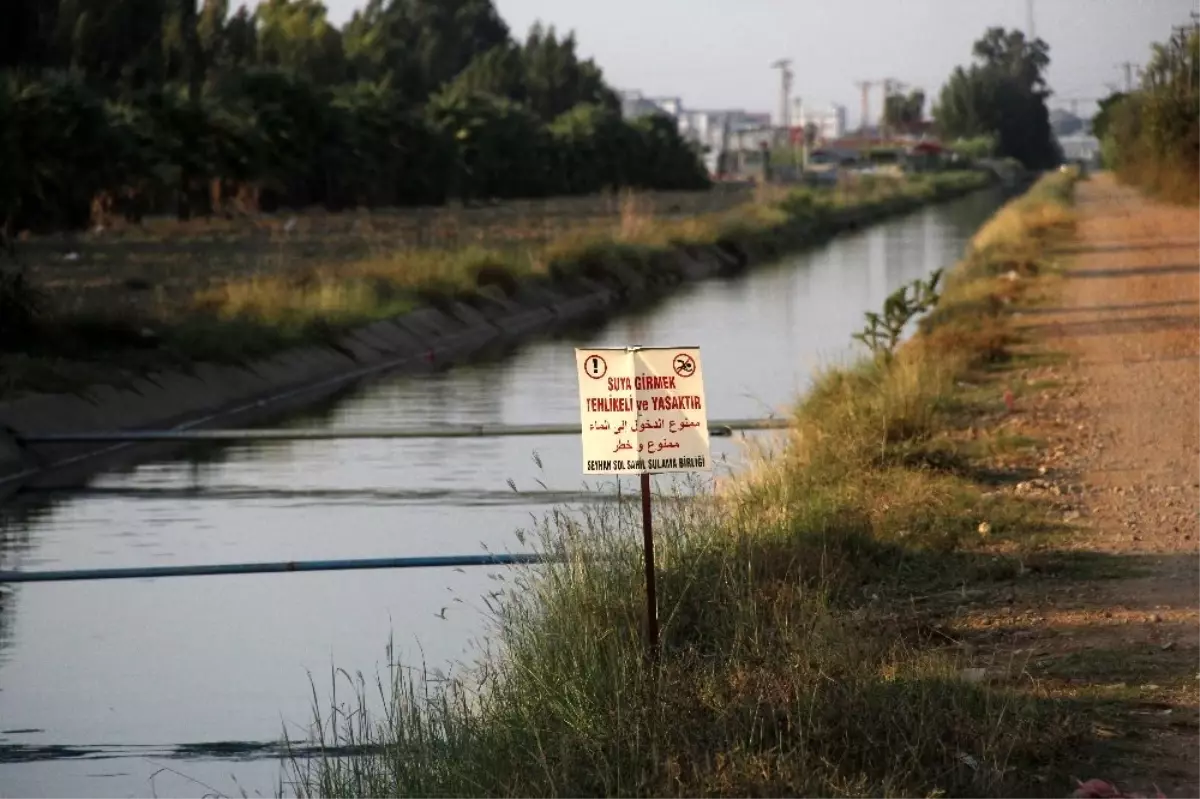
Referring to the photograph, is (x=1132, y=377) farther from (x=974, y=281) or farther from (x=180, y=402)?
(x=974, y=281)

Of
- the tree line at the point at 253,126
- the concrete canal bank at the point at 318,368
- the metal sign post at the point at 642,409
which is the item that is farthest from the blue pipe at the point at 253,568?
the tree line at the point at 253,126

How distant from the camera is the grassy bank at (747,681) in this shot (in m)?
6.88

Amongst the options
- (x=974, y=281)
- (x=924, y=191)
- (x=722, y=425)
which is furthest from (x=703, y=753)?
(x=924, y=191)

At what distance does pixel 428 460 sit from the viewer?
65.1ft

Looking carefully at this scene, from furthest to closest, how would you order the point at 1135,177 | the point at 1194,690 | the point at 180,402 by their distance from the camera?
the point at 1135,177
the point at 180,402
the point at 1194,690

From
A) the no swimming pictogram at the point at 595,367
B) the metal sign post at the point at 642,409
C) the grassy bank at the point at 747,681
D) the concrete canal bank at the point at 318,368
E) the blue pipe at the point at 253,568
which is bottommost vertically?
the concrete canal bank at the point at 318,368

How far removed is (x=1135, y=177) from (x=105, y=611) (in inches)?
3394

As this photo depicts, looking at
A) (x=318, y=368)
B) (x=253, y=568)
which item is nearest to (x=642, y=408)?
(x=253, y=568)

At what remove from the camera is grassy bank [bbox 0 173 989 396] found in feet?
78.2

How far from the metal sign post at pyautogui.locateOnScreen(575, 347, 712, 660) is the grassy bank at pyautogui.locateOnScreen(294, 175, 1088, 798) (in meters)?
0.76

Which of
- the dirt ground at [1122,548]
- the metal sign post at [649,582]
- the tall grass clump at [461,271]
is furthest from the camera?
the tall grass clump at [461,271]

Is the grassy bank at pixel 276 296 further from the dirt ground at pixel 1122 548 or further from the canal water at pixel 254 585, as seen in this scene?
the dirt ground at pixel 1122 548

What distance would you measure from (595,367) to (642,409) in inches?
9.1

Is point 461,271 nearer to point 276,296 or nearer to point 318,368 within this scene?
point 276,296
